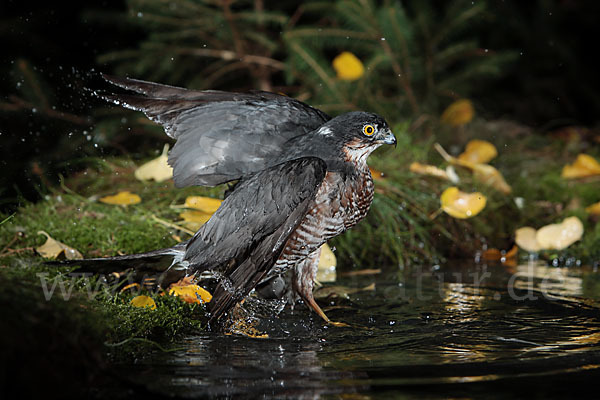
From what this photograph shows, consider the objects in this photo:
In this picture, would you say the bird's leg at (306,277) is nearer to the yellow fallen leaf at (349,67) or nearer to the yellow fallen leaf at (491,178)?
the yellow fallen leaf at (491,178)

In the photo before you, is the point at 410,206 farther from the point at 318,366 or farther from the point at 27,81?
the point at 27,81

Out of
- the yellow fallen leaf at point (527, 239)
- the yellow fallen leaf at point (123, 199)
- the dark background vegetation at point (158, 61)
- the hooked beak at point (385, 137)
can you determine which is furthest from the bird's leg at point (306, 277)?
the dark background vegetation at point (158, 61)

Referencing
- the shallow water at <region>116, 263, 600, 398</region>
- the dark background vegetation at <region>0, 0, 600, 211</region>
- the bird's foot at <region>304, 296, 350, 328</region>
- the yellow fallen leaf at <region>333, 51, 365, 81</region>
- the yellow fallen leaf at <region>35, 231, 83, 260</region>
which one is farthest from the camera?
the yellow fallen leaf at <region>333, 51, 365, 81</region>

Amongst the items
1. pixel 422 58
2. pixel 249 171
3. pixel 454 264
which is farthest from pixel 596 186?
pixel 249 171

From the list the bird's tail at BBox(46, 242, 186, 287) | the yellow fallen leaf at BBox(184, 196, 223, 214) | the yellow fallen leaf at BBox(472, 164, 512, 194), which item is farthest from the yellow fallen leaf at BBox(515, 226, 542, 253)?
the bird's tail at BBox(46, 242, 186, 287)

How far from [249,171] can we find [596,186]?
3.19 metres

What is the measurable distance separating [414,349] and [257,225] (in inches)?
36.2

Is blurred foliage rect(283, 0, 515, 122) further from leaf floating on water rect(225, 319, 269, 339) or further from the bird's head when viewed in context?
leaf floating on water rect(225, 319, 269, 339)

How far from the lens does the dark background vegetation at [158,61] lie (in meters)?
5.88

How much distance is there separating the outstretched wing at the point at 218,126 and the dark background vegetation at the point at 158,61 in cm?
153

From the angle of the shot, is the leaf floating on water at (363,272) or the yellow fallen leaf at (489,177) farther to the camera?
the yellow fallen leaf at (489,177)

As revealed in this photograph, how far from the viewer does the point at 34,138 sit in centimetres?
609

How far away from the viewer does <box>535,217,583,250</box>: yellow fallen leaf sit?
15.1ft

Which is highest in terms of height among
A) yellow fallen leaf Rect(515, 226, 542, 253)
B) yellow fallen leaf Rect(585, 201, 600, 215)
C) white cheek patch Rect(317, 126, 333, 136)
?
white cheek patch Rect(317, 126, 333, 136)
